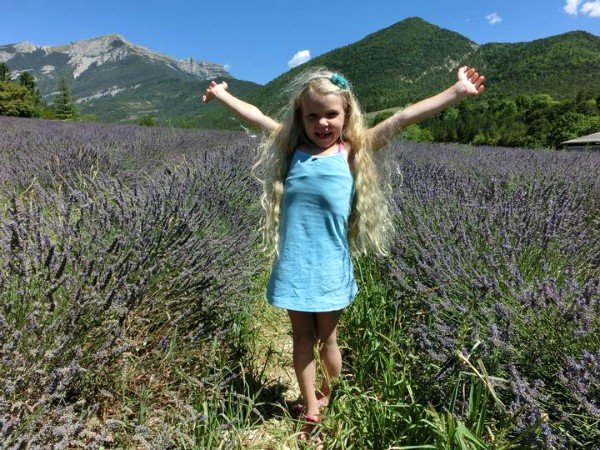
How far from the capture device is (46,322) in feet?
4.28

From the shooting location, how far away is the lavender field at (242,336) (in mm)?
1137

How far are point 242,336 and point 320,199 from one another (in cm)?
87

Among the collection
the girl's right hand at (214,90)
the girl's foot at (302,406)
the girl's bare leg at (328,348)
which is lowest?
the girl's foot at (302,406)

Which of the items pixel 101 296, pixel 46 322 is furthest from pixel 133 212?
pixel 46 322

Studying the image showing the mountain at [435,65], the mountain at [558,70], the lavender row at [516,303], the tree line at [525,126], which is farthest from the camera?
the mountain at [435,65]

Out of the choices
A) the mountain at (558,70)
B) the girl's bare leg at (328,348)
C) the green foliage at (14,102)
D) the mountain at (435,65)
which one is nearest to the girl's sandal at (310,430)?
the girl's bare leg at (328,348)

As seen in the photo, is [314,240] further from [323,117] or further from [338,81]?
[338,81]

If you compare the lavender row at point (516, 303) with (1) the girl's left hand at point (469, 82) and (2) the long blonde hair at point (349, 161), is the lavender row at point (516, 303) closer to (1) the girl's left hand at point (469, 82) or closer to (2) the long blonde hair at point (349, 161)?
(2) the long blonde hair at point (349, 161)

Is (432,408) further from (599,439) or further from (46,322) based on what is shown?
(46,322)

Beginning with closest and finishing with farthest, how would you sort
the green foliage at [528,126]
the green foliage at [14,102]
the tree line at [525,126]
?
1. the tree line at [525,126]
2. the green foliage at [528,126]
3. the green foliage at [14,102]

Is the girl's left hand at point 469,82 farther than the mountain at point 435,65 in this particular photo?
No

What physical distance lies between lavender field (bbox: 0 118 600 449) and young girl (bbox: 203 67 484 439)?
27cm

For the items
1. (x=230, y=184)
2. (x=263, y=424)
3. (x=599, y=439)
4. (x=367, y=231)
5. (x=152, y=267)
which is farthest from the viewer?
(x=230, y=184)

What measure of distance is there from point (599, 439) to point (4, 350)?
4.93 feet
